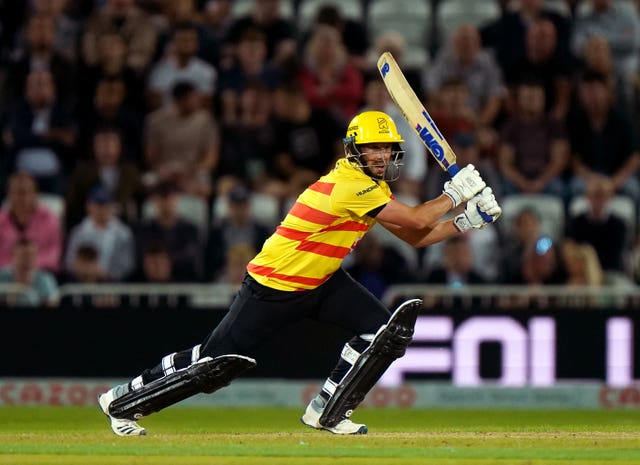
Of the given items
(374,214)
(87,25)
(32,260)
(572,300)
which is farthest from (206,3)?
(374,214)

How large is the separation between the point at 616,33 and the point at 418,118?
665 centimetres

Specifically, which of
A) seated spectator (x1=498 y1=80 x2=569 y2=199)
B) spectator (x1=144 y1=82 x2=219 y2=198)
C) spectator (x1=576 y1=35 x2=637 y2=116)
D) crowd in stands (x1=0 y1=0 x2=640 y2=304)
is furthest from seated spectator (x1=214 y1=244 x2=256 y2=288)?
spectator (x1=576 y1=35 x2=637 y2=116)

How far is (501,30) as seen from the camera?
14.9 meters

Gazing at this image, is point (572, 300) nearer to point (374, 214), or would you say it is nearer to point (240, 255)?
point (240, 255)

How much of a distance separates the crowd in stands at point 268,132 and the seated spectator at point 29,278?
0.06ft

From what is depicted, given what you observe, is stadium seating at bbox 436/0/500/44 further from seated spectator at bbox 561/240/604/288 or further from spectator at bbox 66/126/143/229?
spectator at bbox 66/126/143/229

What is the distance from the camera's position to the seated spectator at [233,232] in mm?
12987

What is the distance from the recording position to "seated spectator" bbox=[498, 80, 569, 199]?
13758 mm

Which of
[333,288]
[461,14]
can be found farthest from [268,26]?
[333,288]

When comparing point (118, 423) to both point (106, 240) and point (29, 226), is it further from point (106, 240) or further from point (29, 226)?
point (29, 226)

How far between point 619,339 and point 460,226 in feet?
14.6

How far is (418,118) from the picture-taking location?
8734mm

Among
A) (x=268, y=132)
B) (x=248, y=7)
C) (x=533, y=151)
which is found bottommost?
(x=533, y=151)

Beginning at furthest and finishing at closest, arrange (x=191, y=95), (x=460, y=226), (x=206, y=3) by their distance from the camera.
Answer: (x=206, y=3), (x=191, y=95), (x=460, y=226)
